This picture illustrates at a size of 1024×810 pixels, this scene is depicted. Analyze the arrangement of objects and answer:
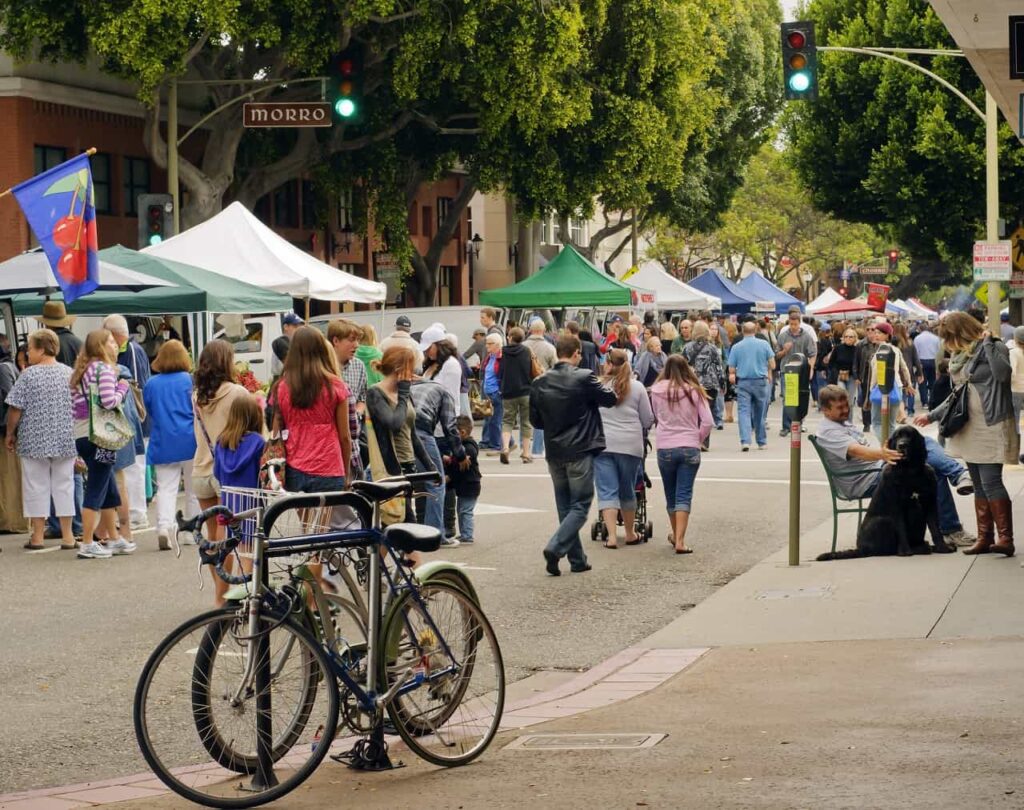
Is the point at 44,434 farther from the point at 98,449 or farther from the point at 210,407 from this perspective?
the point at 210,407

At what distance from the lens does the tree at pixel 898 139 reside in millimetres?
38625

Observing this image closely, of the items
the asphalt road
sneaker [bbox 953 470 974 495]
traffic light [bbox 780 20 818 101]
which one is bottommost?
the asphalt road

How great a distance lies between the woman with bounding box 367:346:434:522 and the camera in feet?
41.0

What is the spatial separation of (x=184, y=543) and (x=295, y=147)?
21.4 m

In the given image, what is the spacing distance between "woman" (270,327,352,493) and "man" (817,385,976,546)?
4.57 metres

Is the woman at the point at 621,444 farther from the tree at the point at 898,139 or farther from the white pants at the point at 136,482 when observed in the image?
the tree at the point at 898,139

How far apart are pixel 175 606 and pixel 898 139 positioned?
104 feet

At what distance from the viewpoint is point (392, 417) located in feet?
41.2

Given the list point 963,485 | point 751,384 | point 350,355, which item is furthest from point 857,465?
point 751,384

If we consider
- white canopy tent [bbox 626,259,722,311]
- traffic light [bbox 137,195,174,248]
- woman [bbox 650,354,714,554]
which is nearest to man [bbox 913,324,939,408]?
white canopy tent [bbox 626,259,722,311]

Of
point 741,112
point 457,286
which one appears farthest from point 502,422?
point 741,112

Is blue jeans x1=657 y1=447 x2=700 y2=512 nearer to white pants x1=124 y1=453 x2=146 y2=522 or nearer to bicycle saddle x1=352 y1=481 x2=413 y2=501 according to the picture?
white pants x1=124 y1=453 x2=146 y2=522

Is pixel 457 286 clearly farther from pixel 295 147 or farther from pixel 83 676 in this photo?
pixel 83 676

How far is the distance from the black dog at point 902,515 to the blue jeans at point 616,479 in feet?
6.10
